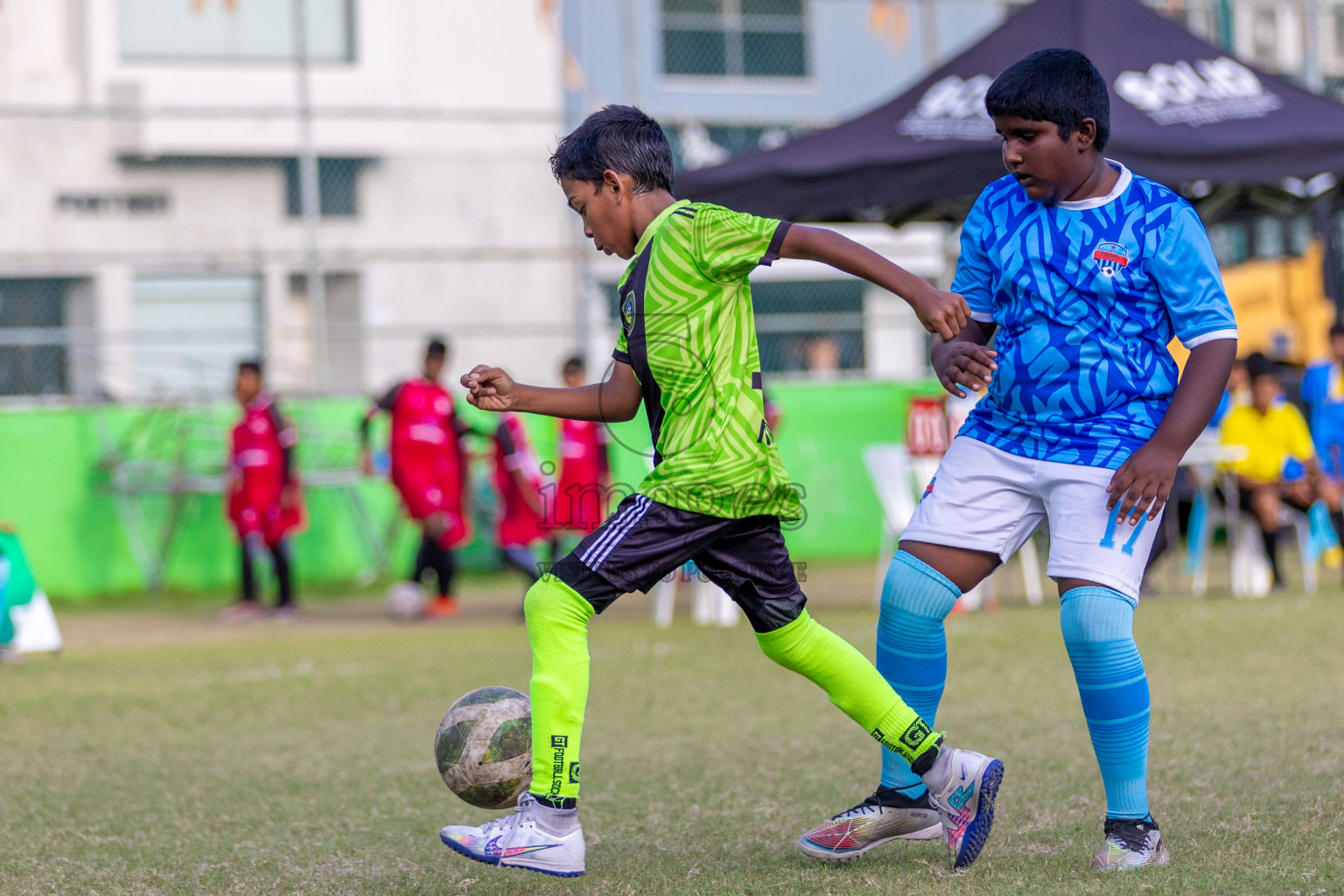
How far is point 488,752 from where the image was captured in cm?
381

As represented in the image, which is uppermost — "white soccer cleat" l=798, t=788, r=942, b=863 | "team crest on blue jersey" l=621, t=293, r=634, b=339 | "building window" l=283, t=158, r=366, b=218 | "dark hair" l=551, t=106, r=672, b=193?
"building window" l=283, t=158, r=366, b=218

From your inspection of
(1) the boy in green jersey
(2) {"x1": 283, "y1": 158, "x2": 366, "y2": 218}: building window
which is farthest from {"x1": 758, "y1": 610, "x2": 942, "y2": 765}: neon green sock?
(2) {"x1": 283, "y1": 158, "x2": 366, "y2": 218}: building window

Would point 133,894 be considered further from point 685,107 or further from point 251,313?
point 685,107

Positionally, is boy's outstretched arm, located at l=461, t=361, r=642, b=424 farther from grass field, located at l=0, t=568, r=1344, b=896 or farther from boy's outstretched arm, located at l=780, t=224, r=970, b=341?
grass field, located at l=0, t=568, r=1344, b=896

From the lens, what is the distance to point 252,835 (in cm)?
452

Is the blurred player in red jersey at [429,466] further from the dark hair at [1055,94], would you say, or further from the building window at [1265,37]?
the building window at [1265,37]

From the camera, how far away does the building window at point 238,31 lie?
18.8 m

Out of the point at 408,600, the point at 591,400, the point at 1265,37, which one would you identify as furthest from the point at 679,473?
the point at 1265,37

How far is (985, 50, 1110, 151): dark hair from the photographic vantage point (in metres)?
3.59

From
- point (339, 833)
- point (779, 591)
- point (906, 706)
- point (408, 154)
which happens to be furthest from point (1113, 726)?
point (408, 154)

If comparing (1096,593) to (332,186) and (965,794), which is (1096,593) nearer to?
(965,794)

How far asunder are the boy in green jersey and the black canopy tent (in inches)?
229

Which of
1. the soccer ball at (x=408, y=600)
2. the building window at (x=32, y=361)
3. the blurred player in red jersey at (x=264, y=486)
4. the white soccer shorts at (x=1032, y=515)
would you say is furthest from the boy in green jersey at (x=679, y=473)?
the building window at (x=32, y=361)

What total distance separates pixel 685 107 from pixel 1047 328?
58.5 feet
